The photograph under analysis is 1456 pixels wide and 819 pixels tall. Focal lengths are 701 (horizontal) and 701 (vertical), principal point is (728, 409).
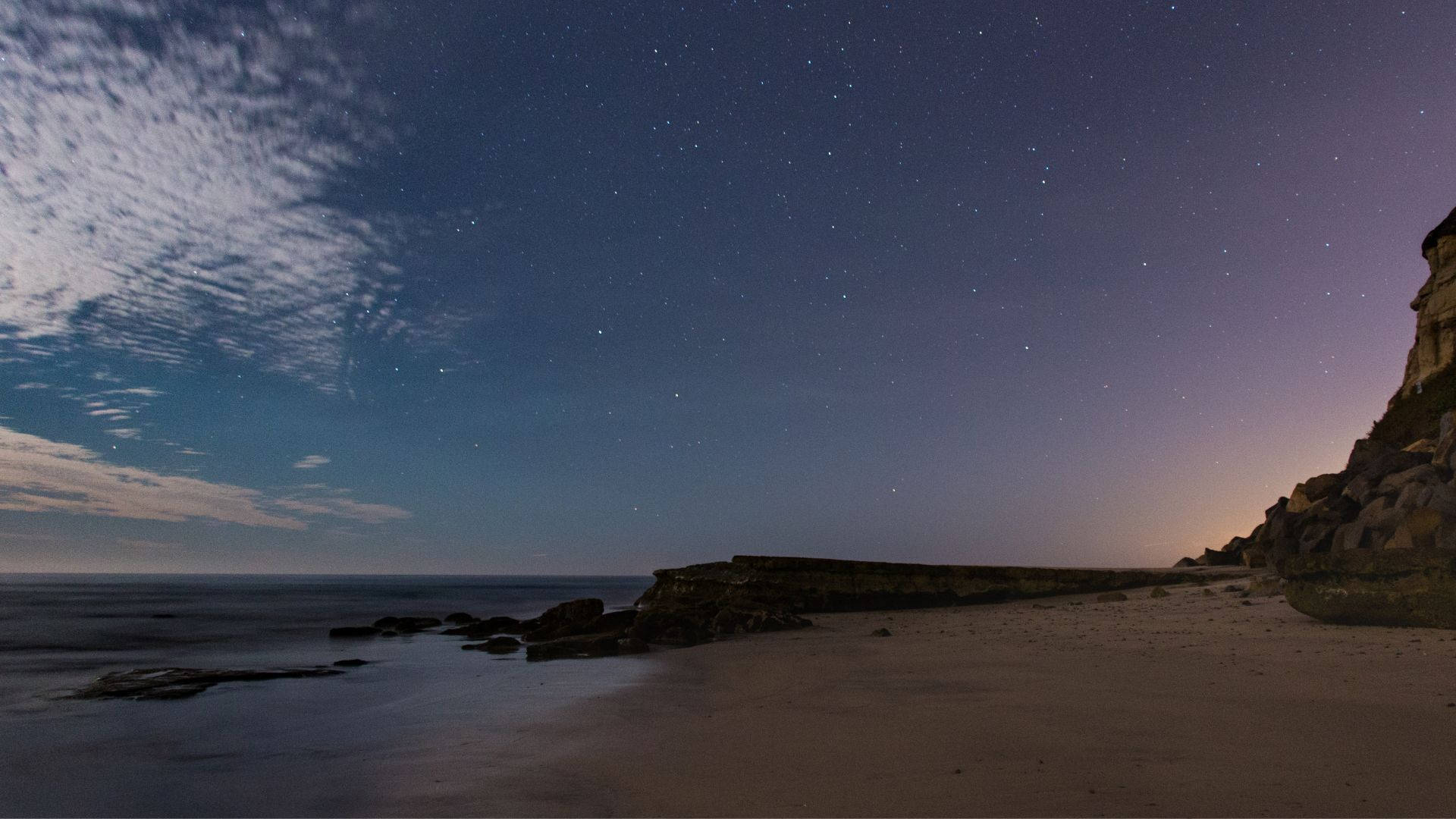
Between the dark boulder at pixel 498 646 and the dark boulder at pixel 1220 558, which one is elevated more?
the dark boulder at pixel 1220 558

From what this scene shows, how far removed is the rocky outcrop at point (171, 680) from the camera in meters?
11.9

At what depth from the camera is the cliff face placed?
24172mm

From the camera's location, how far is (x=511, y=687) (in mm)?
10914

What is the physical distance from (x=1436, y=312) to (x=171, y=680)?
3802 cm

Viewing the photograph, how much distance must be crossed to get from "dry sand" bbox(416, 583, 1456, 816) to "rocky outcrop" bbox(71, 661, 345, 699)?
27.4 ft

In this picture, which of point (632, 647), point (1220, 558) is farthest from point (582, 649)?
point (1220, 558)

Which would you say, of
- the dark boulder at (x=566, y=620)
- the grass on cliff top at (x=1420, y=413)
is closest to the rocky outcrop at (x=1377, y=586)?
the dark boulder at (x=566, y=620)

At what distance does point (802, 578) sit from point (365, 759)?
1728 cm

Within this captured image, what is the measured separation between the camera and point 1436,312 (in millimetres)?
24656

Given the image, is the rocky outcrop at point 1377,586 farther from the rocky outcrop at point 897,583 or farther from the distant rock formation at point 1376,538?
the rocky outcrop at point 897,583

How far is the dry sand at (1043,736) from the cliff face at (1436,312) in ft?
72.8

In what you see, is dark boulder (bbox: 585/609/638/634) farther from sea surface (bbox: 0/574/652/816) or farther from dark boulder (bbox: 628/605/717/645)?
sea surface (bbox: 0/574/652/816)

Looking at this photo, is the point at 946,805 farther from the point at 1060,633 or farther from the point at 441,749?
the point at 1060,633

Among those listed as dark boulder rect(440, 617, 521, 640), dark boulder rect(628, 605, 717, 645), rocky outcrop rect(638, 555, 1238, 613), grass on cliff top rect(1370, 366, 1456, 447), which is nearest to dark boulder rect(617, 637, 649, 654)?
dark boulder rect(628, 605, 717, 645)
